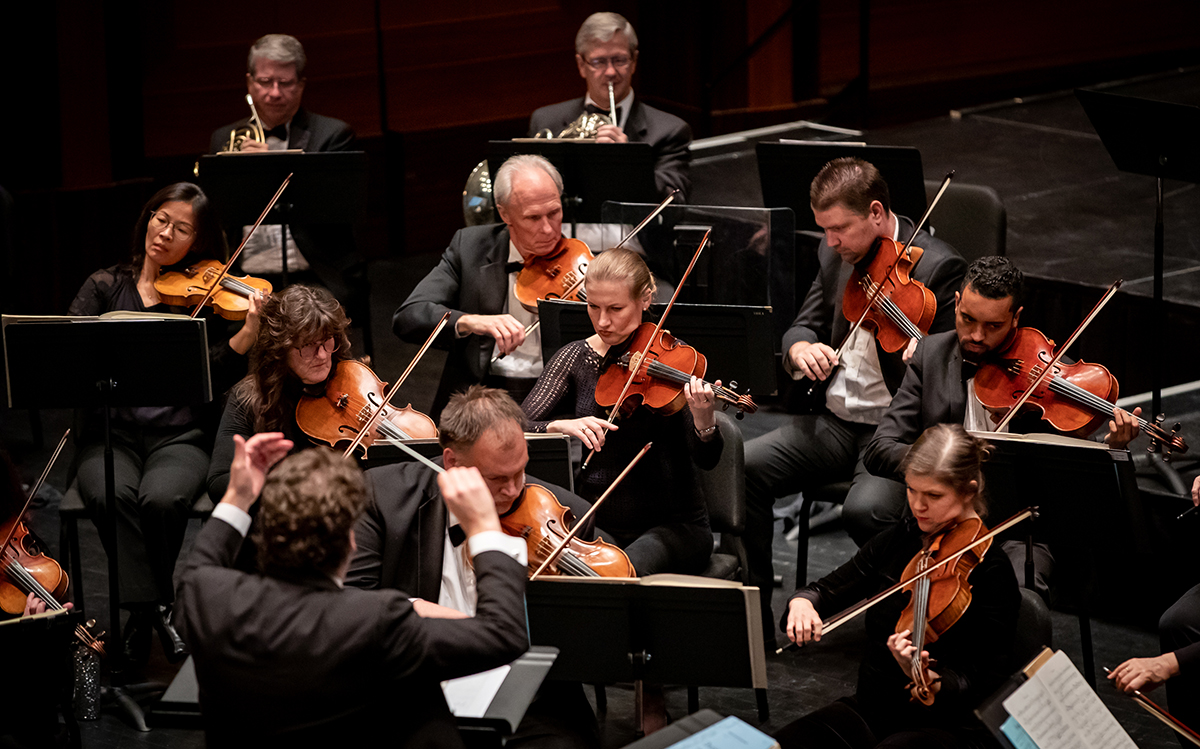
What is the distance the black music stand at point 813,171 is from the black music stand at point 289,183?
1265 millimetres

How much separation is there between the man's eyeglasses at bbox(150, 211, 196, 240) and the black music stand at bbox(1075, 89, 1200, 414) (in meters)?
2.52

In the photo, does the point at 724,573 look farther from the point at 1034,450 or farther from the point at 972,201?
the point at 972,201

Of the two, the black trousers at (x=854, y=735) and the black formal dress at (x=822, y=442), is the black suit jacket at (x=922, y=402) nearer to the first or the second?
the black formal dress at (x=822, y=442)

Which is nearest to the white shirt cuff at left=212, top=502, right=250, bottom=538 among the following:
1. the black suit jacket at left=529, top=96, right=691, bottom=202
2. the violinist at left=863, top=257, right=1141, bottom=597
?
the violinist at left=863, top=257, right=1141, bottom=597

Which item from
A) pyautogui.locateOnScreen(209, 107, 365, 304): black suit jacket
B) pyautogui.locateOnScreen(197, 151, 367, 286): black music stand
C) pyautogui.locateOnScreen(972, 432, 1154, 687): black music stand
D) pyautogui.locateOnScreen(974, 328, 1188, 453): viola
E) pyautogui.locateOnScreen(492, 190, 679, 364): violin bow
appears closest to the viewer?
pyautogui.locateOnScreen(972, 432, 1154, 687): black music stand

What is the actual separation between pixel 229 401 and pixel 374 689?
1.60 meters

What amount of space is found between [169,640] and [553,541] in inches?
60.9

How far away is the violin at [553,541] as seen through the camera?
8.76 feet

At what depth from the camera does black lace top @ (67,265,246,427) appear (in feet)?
12.6

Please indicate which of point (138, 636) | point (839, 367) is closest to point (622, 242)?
point (839, 367)

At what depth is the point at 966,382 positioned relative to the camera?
341 cm

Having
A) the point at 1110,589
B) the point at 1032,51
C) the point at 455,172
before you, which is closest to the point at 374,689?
the point at 1110,589

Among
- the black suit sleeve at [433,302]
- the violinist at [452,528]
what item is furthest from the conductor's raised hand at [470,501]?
the black suit sleeve at [433,302]

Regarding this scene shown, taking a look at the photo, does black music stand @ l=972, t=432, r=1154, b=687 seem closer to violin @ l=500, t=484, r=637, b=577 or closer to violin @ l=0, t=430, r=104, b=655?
violin @ l=500, t=484, r=637, b=577
